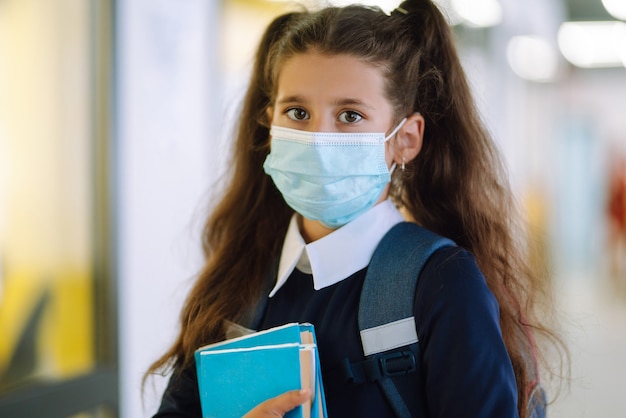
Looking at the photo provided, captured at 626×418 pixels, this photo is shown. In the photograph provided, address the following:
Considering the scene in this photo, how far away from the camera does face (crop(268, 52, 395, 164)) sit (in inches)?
51.0

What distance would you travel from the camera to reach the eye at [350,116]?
1.33 metres

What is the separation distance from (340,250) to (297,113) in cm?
27

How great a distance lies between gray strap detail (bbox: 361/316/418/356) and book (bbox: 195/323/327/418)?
3.7 inches

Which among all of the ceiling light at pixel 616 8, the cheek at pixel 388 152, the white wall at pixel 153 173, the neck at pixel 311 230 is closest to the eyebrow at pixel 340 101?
the cheek at pixel 388 152

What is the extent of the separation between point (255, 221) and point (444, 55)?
0.54 meters

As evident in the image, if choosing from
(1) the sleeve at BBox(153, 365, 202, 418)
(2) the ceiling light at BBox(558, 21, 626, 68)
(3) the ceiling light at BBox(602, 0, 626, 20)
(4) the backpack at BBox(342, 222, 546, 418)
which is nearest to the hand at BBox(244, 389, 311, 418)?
(4) the backpack at BBox(342, 222, 546, 418)

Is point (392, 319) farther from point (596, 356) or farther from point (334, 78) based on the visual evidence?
point (596, 356)

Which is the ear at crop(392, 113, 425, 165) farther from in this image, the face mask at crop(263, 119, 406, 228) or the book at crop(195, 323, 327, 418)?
the book at crop(195, 323, 327, 418)

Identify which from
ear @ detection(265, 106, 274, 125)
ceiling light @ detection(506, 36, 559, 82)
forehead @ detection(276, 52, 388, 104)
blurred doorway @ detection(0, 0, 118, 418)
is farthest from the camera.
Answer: ceiling light @ detection(506, 36, 559, 82)

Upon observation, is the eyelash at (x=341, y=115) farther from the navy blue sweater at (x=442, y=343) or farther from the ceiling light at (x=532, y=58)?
the ceiling light at (x=532, y=58)

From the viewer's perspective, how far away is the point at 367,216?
137cm

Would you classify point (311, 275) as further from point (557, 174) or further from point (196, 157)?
point (557, 174)

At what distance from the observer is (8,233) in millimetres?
2215

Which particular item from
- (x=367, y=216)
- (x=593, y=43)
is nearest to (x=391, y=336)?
(x=367, y=216)
